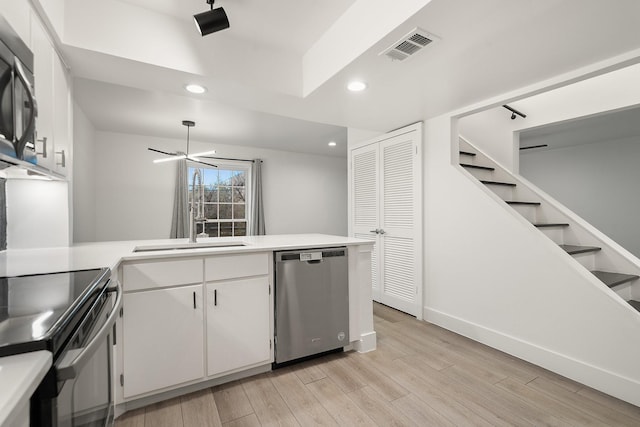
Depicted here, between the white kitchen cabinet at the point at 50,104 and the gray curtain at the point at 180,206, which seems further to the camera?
the gray curtain at the point at 180,206

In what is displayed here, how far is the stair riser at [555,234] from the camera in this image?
2.85m

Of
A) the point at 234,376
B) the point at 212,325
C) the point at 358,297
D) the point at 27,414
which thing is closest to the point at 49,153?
the point at 212,325

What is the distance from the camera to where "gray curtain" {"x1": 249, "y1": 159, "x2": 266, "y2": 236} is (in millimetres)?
5520

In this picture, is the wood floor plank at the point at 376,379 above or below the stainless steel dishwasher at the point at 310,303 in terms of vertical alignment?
below

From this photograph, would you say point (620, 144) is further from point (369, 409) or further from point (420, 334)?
point (369, 409)

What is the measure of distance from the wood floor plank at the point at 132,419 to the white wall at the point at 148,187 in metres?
2.57

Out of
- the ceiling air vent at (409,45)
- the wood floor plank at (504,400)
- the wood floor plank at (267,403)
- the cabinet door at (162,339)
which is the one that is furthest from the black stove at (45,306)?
the wood floor plank at (504,400)

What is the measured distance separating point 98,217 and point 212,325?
3.76 m

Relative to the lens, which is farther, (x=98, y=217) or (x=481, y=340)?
(x=98, y=217)

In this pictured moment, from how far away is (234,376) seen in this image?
203 cm

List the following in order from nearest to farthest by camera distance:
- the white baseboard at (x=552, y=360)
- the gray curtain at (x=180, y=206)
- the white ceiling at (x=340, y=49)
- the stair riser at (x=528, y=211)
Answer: the white ceiling at (x=340, y=49) < the white baseboard at (x=552, y=360) < the stair riser at (x=528, y=211) < the gray curtain at (x=180, y=206)

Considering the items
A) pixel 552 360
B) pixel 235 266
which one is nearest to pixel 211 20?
pixel 235 266

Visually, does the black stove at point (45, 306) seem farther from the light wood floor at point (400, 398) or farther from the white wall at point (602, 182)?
the white wall at point (602, 182)

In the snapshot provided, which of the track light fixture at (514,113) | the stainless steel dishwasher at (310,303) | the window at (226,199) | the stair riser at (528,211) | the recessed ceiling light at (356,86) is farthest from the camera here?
the window at (226,199)
